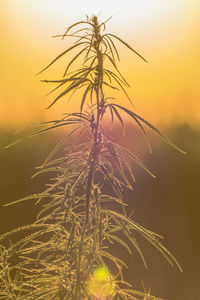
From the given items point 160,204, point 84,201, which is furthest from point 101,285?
point 160,204

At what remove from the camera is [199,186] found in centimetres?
1358

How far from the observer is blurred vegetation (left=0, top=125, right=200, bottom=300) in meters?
10.6

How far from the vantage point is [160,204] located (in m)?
12.7

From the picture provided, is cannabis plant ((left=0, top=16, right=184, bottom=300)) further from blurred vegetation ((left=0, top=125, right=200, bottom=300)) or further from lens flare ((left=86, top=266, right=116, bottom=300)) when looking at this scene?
blurred vegetation ((left=0, top=125, right=200, bottom=300))

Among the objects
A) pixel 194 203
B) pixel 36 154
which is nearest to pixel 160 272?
pixel 194 203

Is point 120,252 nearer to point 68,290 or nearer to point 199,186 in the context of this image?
point 199,186

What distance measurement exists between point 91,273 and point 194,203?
39.2ft

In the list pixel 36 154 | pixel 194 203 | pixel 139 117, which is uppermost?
pixel 139 117

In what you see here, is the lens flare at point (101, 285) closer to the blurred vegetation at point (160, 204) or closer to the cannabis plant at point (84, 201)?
the cannabis plant at point (84, 201)

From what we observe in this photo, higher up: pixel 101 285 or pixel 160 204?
pixel 101 285

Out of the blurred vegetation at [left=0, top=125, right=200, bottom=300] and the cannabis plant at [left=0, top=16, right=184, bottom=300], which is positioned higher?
the cannabis plant at [left=0, top=16, right=184, bottom=300]

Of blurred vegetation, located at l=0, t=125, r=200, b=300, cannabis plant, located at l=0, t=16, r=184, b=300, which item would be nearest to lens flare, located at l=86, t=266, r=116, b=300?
cannabis plant, located at l=0, t=16, r=184, b=300

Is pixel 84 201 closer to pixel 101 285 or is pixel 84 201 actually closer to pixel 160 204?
pixel 101 285

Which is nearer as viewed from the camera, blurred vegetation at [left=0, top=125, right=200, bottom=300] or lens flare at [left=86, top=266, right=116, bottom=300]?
lens flare at [left=86, top=266, right=116, bottom=300]
